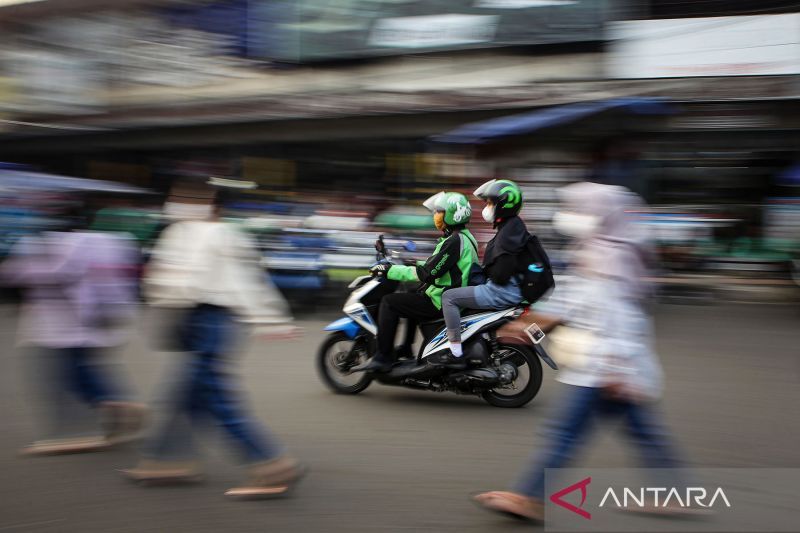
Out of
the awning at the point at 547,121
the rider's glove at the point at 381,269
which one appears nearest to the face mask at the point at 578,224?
the rider's glove at the point at 381,269

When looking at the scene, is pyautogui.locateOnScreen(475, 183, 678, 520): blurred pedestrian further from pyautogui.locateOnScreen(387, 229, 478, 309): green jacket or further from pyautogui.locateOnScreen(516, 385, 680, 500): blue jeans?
pyautogui.locateOnScreen(387, 229, 478, 309): green jacket

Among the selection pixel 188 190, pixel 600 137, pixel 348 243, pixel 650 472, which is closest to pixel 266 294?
pixel 188 190

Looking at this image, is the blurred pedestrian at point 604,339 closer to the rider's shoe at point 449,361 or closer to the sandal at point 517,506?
the sandal at point 517,506

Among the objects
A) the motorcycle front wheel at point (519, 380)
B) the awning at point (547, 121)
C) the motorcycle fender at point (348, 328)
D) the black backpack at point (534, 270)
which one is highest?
the awning at point (547, 121)

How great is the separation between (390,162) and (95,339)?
11.5 metres

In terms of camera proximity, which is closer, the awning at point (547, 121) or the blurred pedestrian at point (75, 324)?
the blurred pedestrian at point (75, 324)

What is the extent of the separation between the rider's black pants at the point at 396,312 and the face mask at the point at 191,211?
216cm

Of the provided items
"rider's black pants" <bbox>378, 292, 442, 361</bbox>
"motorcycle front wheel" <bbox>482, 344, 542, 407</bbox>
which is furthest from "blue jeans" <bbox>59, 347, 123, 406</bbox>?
"motorcycle front wheel" <bbox>482, 344, 542, 407</bbox>

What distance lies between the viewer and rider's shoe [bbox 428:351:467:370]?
5.69 m

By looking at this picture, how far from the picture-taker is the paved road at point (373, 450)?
3.77 meters

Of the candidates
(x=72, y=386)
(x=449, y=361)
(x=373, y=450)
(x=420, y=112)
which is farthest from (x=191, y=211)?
(x=420, y=112)

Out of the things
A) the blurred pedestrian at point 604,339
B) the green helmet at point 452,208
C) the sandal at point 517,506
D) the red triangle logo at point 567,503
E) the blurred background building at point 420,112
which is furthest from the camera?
the blurred background building at point 420,112

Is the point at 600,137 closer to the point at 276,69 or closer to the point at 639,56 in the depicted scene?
the point at 639,56

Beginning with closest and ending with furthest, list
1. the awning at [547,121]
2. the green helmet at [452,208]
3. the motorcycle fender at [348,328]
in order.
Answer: the green helmet at [452,208], the motorcycle fender at [348,328], the awning at [547,121]
